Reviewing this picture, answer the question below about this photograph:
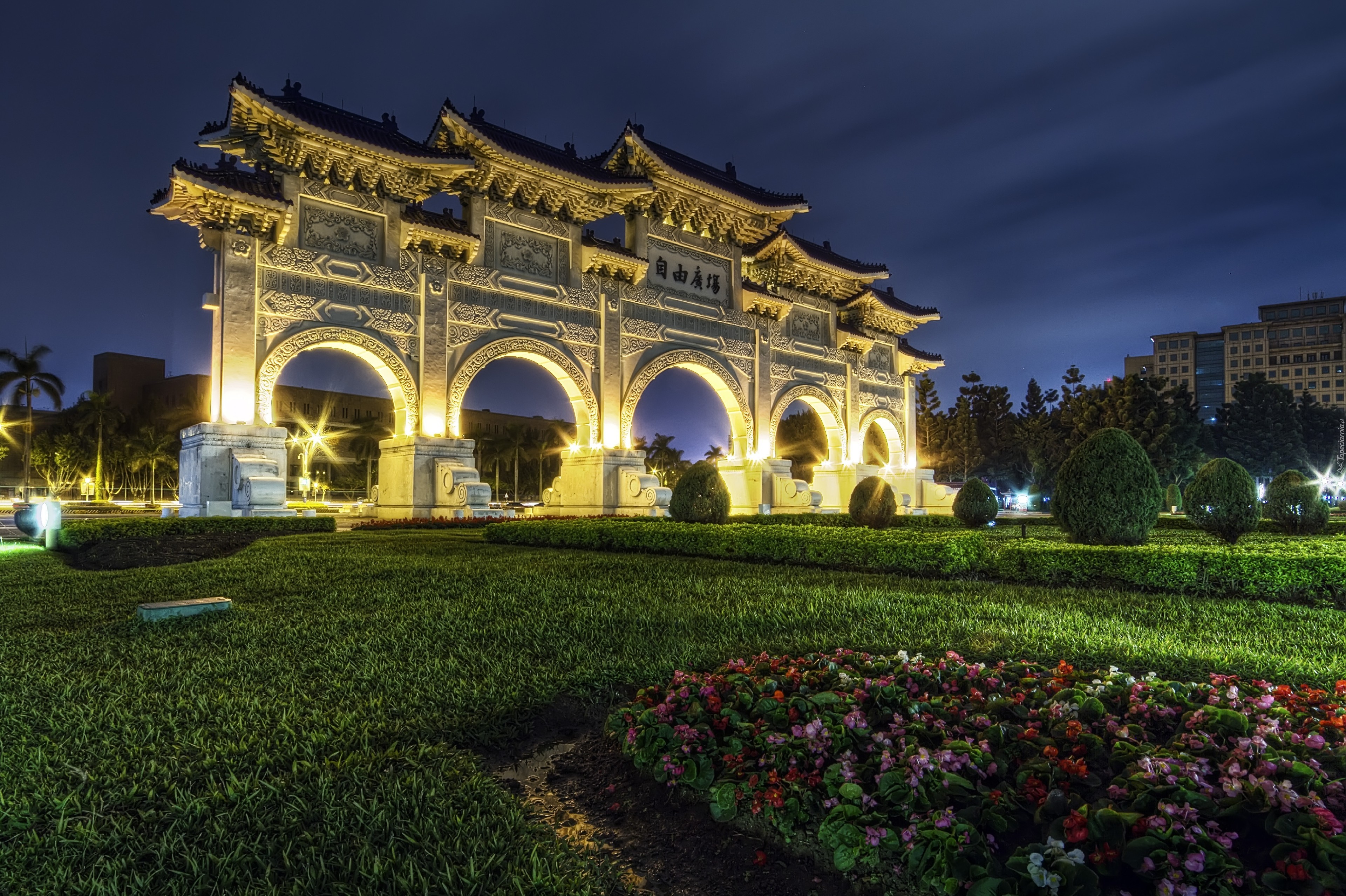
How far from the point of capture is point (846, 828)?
90.0 inches

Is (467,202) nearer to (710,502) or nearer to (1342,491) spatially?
(710,502)

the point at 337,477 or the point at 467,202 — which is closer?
the point at 467,202

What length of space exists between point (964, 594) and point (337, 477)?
55.8m

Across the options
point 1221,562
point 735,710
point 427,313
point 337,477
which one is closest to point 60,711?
point 735,710

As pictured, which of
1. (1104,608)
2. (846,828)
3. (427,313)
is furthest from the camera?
(427,313)

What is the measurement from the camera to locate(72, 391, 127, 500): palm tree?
39250 millimetres

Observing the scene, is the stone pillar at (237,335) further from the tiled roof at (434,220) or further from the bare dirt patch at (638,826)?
the bare dirt patch at (638,826)

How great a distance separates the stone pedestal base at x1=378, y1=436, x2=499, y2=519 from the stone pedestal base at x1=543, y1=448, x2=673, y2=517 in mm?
3251

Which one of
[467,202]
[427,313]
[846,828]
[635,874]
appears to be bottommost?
[635,874]

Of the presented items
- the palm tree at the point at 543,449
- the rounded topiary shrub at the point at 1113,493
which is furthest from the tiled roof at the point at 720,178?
the palm tree at the point at 543,449

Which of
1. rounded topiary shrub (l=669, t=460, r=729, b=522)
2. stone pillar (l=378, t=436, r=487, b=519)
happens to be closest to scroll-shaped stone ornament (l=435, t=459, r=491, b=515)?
stone pillar (l=378, t=436, r=487, b=519)

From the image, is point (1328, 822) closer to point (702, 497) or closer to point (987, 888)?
point (987, 888)

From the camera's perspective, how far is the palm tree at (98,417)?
39.2m

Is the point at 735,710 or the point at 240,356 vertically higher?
the point at 240,356
